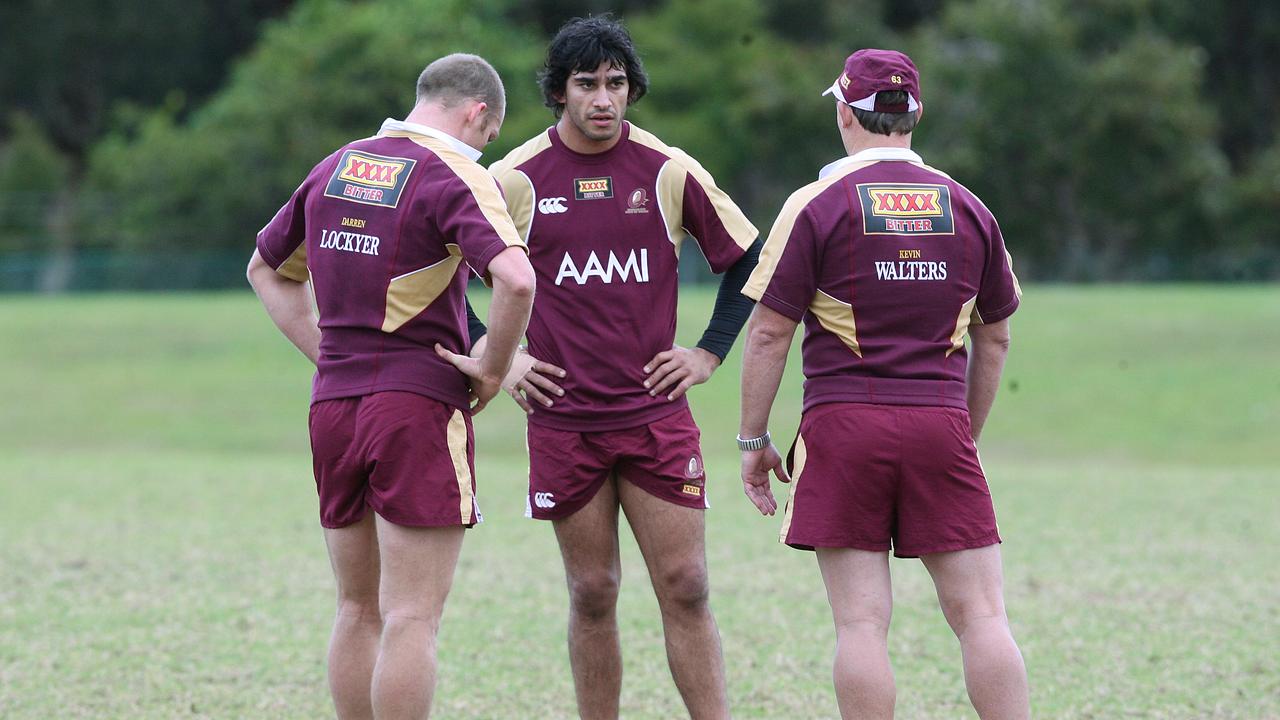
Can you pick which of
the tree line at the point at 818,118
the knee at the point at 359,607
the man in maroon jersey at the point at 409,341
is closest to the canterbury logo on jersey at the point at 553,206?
the man in maroon jersey at the point at 409,341

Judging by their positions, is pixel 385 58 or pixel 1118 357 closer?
pixel 1118 357

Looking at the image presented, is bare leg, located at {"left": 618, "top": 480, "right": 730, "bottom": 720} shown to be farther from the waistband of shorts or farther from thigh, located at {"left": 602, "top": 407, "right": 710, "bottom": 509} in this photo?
the waistband of shorts

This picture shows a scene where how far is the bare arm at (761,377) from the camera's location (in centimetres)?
483

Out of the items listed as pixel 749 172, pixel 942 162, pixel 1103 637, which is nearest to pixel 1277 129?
pixel 942 162

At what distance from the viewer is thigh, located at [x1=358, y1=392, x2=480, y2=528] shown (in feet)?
15.9

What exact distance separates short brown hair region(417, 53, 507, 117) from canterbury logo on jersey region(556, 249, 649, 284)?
628 mm

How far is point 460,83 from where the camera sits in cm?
504

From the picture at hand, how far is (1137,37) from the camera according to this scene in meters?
46.8

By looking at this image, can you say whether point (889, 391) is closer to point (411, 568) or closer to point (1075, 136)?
point (411, 568)

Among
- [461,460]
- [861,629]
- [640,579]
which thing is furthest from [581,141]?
[640,579]

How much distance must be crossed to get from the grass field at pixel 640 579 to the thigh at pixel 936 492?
156 cm

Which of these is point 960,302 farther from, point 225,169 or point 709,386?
point 225,169

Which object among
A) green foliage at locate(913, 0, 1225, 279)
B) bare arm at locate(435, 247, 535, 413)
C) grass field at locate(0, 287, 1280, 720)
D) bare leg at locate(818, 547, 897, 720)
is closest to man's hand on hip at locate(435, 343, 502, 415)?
bare arm at locate(435, 247, 535, 413)

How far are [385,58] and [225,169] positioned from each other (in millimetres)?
6144
